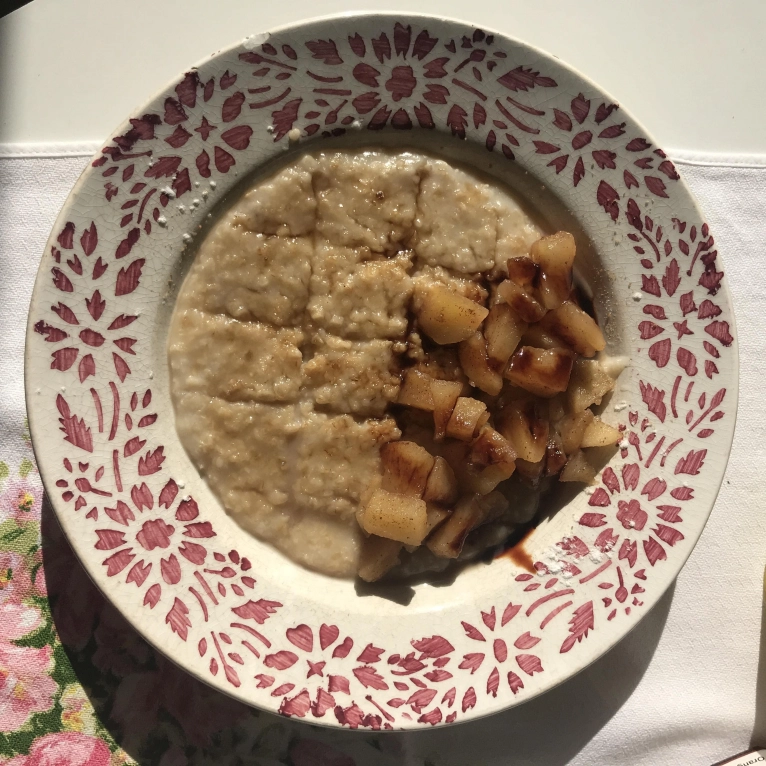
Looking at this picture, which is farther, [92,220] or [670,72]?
[670,72]

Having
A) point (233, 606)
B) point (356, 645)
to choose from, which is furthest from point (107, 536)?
point (356, 645)

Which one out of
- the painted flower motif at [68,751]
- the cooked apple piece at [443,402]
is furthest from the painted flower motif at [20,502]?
the cooked apple piece at [443,402]

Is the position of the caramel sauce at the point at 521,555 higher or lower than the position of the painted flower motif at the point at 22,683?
higher

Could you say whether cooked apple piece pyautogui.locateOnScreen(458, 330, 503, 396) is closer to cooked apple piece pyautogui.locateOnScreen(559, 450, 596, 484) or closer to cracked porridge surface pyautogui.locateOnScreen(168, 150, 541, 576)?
cracked porridge surface pyautogui.locateOnScreen(168, 150, 541, 576)

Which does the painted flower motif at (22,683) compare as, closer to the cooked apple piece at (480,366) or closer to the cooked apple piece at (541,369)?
the cooked apple piece at (480,366)

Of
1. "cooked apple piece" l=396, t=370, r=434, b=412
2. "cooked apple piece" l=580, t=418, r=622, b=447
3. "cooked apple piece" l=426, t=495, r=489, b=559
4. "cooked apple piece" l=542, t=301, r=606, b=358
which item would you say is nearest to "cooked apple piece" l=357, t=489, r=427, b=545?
"cooked apple piece" l=426, t=495, r=489, b=559

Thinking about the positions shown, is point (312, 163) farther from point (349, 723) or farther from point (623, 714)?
point (623, 714)

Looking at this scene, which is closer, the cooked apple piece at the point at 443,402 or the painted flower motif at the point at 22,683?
the cooked apple piece at the point at 443,402
